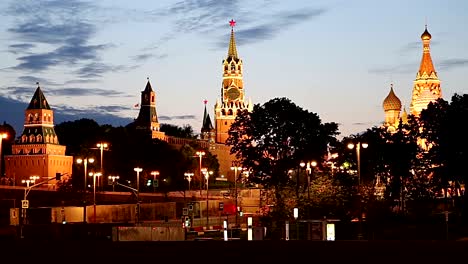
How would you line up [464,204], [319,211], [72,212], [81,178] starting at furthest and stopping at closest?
[81,178] < [72,212] < [464,204] < [319,211]

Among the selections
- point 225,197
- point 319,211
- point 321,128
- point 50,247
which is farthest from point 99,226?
point 225,197

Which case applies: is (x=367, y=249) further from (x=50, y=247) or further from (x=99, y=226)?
(x=99, y=226)

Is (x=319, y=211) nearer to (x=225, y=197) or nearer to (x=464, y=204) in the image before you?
(x=464, y=204)

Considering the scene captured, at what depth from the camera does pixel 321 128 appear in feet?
370

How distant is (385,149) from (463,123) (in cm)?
1889

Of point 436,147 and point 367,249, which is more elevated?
point 436,147

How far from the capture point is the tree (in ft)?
354

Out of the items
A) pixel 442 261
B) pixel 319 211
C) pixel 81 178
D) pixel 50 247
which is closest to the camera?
pixel 442 261

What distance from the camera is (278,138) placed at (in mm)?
110562

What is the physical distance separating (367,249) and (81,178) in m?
149

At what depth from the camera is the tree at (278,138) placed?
108m

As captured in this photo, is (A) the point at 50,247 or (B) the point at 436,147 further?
(B) the point at 436,147

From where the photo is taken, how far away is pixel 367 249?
3666 centimetres

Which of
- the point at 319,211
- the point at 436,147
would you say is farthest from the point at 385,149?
the point at 319,211
